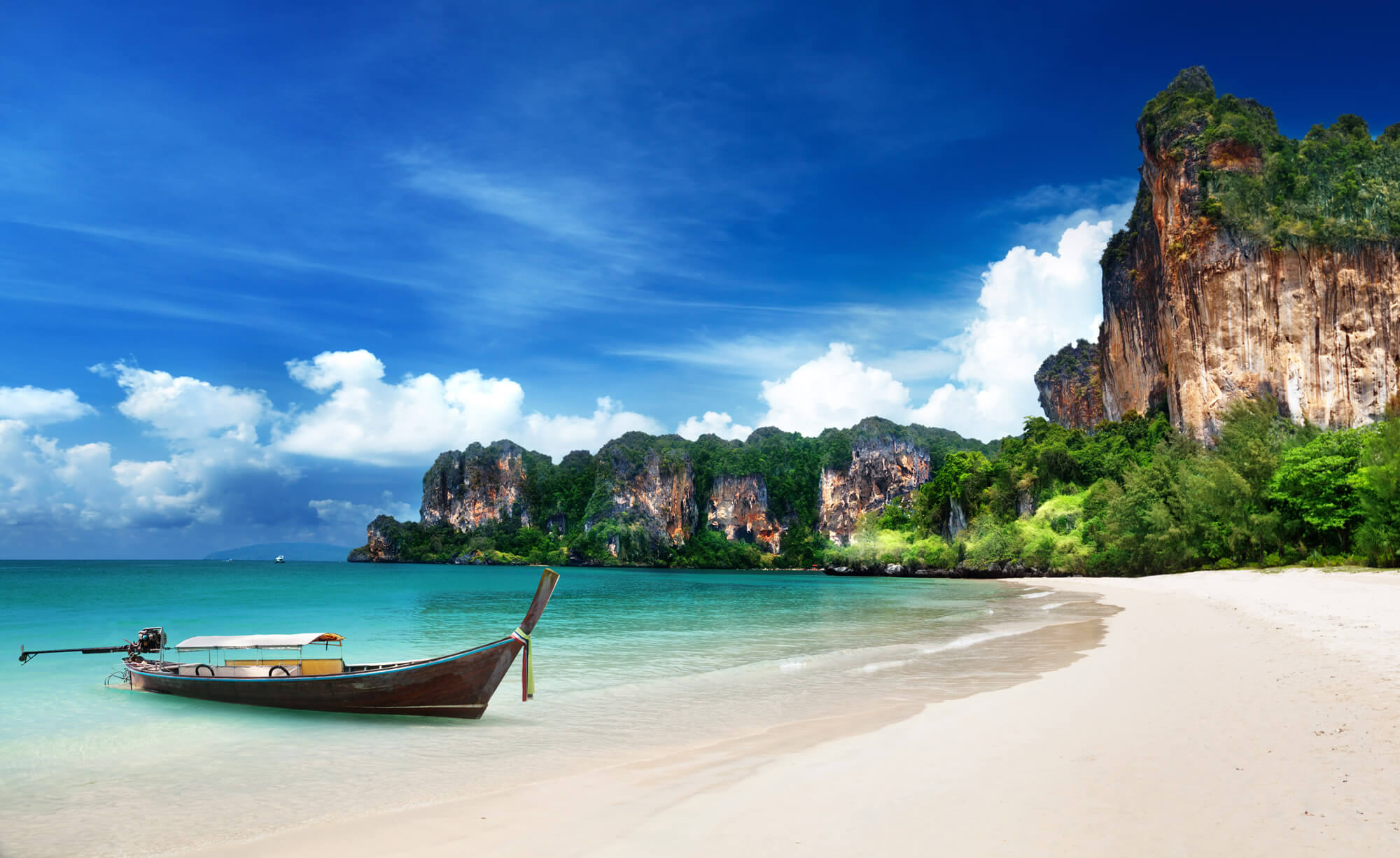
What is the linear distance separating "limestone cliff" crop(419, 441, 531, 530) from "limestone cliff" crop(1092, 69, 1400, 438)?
12460 cm

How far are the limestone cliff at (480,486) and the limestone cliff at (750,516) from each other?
4305cm

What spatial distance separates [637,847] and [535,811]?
4.85 ft

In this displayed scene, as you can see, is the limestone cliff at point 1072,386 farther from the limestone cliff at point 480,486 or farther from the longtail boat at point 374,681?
the limestone cliff at point 480,486

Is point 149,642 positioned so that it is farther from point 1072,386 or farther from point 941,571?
point 1072,386

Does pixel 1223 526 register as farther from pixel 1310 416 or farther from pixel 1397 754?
pixel 1397 754

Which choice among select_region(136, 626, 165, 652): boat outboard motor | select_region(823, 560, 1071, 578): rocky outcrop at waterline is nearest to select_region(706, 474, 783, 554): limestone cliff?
select_region(823, 560, 1071, 578): rocky outcrop at waterline

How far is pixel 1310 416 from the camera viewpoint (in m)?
48.9

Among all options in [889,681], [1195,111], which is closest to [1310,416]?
[1195,111]

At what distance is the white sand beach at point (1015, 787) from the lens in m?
4.70

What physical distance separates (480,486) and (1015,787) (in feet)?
521

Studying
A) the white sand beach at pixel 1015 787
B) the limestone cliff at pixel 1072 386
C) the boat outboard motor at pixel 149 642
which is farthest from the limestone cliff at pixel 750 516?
the white sand beach at pixel 1015 787

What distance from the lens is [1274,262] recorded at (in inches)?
1997

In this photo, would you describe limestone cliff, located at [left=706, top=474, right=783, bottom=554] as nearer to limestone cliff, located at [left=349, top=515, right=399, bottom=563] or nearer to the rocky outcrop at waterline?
the rocky outcrop at waterline

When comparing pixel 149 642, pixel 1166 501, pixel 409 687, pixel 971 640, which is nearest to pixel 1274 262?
pixel 1166 501
